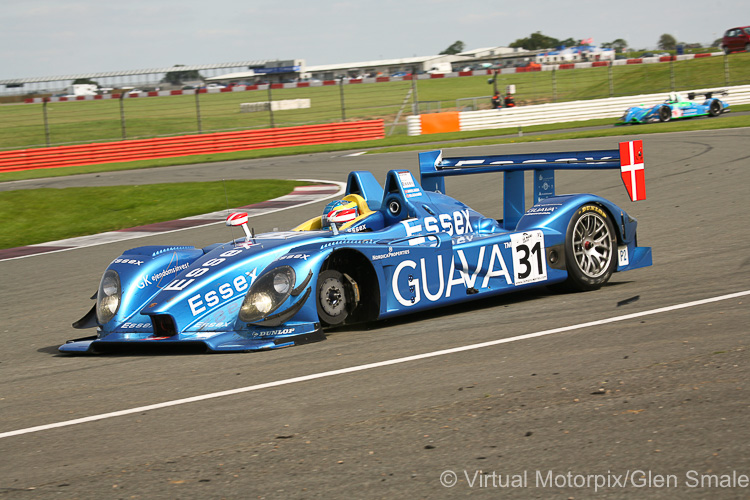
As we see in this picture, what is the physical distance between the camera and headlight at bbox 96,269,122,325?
6.44m

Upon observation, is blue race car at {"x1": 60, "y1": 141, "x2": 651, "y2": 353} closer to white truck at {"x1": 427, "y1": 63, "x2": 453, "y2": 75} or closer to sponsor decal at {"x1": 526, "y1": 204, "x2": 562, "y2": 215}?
sponsor decal at {"x1": 526, "y1": 204, "x2": 562, "y2": 215}

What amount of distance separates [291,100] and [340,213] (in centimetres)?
3818

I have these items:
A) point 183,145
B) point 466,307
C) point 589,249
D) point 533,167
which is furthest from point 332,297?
point 183,145

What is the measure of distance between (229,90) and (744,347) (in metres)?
42.0

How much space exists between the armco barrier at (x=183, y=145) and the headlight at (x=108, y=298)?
25.8 m

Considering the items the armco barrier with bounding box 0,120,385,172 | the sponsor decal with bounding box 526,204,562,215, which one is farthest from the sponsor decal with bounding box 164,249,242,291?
the armco barrier with bounding box 0,120,385,172

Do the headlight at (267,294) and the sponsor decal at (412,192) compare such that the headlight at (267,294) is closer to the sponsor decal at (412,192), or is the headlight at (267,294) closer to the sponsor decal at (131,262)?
the sponsor decal at (131,262)

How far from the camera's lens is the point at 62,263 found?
11000 millimetres

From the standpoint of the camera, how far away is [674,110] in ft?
96.1

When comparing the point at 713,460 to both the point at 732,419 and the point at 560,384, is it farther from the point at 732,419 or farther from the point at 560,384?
the point at 560,384

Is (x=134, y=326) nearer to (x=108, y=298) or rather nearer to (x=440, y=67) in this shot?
(x=108, y=298)

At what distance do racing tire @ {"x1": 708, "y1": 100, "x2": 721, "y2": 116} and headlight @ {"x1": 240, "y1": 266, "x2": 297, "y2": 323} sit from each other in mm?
26787

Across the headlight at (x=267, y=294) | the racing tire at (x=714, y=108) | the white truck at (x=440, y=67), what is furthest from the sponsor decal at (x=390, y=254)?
the white truck at (x=440, y=67)

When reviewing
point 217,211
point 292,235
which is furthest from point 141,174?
point 292,235
